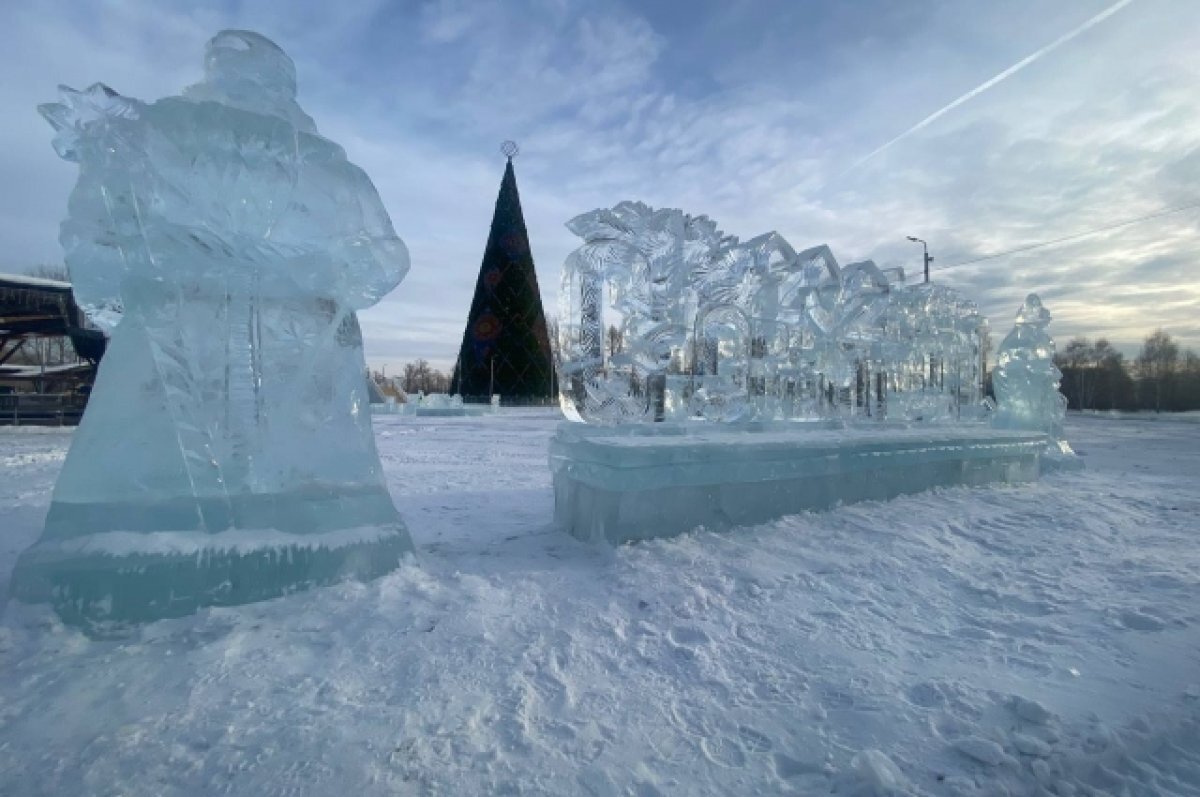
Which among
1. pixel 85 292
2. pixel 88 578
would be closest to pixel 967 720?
pixel 88 578

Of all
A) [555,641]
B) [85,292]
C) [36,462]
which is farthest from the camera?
[36,462]

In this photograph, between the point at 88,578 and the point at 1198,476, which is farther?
the point at 1198,476

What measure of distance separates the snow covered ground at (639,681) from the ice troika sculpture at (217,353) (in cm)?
21

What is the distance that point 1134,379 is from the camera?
150 ft

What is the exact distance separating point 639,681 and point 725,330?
3.47 meters

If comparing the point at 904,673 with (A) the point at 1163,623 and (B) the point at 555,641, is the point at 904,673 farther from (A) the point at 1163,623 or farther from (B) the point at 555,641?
(A) the point at 1163,623

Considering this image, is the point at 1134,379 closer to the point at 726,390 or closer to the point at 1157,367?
the point at 1157,367

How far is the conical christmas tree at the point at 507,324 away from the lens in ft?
86.6

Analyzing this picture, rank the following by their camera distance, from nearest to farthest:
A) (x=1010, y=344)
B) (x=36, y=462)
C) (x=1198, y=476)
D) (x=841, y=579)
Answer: (x=841, y=579), (x=36, y=462), (x=1198, y=476), (x=1010, y=344)

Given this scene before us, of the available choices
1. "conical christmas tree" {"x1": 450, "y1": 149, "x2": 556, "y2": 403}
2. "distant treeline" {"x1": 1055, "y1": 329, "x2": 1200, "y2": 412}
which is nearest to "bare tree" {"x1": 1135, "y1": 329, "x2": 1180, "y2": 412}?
"distant treeline" {"x1": 1055, "y1": 329, "x2": 1200, "y2": 412}

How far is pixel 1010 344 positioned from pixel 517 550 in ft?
31.2

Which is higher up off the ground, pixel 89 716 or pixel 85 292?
pixel 85 292

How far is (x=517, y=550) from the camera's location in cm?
346

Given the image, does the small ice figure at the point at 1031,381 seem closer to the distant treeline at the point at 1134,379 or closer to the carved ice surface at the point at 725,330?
the carved ice surface at the point at 725,330
